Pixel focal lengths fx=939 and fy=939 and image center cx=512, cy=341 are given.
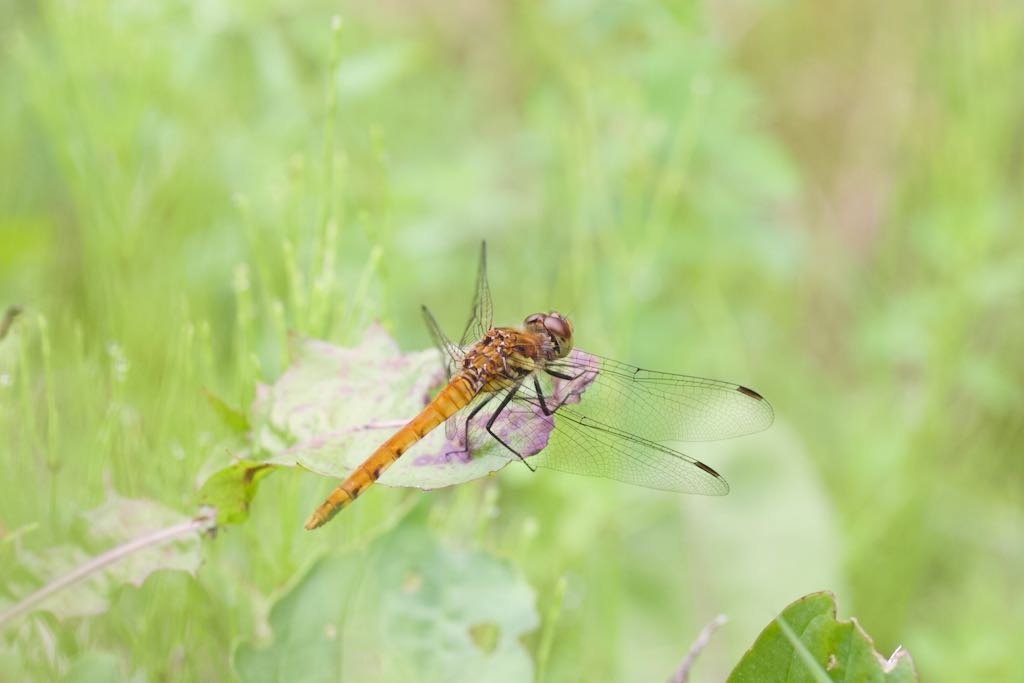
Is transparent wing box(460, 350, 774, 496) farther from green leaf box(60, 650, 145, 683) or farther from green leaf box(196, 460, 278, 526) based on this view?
green leaf box(60, 650, 145, 683)

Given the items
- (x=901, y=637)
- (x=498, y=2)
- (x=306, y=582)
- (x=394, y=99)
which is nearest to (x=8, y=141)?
(x=394, y=99)

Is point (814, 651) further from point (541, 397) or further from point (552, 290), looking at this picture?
point (552, 290)

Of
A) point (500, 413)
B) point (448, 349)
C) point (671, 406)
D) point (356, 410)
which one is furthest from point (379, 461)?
point (671, 406)

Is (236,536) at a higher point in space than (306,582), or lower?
lower

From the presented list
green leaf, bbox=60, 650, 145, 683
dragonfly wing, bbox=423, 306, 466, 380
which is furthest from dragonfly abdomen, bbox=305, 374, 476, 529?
green leaf, bbox=60, 650, 145, 683

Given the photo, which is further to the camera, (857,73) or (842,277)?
(857,73)

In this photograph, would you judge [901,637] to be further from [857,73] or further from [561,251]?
[857,73]

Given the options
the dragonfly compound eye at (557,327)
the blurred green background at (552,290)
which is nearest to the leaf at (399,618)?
the blurred green background at (552,290)

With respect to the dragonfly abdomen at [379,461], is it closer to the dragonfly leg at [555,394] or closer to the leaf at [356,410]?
the leaf at [356,410]
